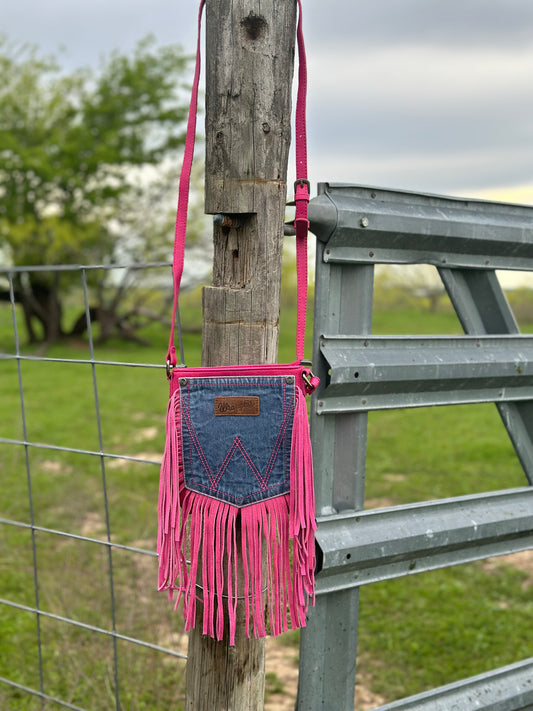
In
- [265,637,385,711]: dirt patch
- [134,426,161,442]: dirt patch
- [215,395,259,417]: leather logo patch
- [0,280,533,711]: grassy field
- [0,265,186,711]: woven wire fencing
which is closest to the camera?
[215,395,259,417]: leather logo patch

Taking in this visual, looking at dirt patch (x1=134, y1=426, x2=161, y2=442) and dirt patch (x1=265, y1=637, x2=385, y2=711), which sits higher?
dirt patch (x1=265, y1=637, x2=385, y2=711)

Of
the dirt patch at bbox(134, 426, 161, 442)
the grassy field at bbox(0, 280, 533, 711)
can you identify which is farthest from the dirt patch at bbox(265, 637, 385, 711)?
the dirt patch at bbox(134, 426, 161, 442)

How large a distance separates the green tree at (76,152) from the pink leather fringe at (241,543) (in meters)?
18.0

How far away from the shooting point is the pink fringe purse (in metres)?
1.89

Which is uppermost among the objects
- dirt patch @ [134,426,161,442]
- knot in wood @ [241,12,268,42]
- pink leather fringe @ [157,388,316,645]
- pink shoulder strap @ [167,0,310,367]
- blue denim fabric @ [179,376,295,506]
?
knot in wood @ [241,12,268,42]

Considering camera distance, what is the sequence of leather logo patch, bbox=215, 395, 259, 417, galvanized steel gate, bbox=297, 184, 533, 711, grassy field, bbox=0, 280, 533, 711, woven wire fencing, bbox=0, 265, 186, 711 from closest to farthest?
leather logo patch, bbox=215, 395, 259, 417, galvanized steel gate, bbox=297, 184, 533, 711, woven wire fencing, bbox=0, 265, 186, 711, grassy field, bbox=0, 280, 533, 711

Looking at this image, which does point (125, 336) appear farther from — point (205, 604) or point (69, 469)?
point (205, 604)

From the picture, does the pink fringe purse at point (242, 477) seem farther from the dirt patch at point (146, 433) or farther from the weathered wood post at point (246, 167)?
the dirt patch at point (146, 433)

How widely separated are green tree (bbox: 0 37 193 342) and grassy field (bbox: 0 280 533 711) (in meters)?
11.6

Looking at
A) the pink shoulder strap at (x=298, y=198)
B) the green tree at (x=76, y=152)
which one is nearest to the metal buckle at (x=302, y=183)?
the pink shoulder strap at (x=298, y=198)

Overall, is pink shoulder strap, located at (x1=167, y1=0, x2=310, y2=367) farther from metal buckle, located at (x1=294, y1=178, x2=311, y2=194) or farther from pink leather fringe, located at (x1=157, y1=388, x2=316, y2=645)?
pink leather fringe, located at (x1=157, y1=388, x2=316, y2=645)

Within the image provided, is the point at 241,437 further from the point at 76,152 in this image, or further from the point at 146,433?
the point at 76,152

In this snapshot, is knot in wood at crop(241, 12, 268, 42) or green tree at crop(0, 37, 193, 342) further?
green tree at crop(0, 37, 193, 342)

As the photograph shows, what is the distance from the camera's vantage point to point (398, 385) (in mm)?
2168
